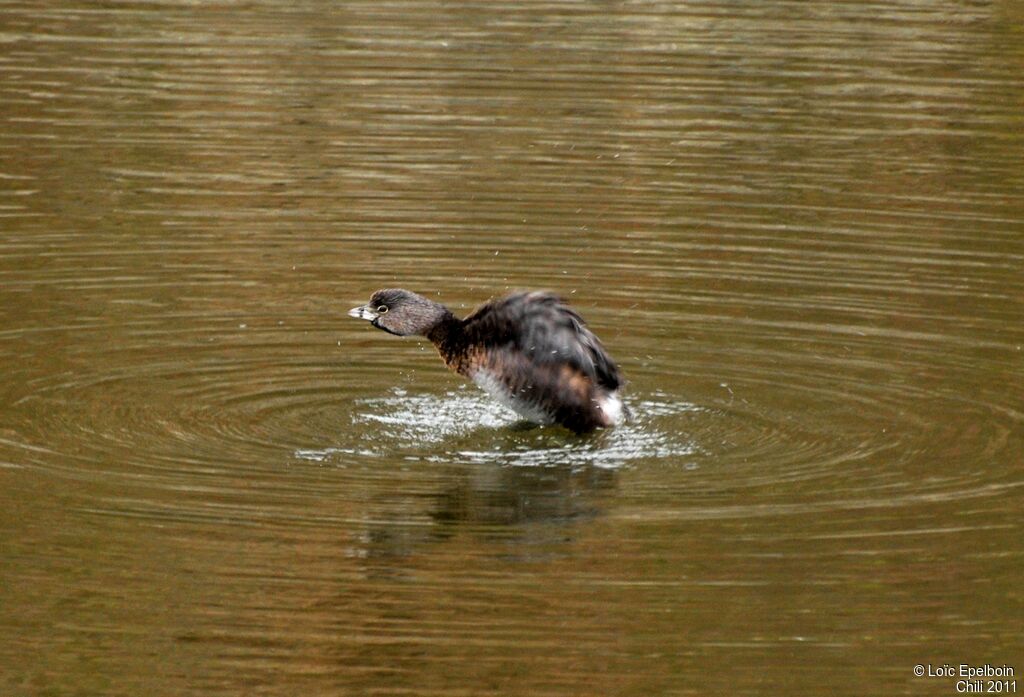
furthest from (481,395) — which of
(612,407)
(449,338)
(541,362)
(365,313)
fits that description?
(612,407)

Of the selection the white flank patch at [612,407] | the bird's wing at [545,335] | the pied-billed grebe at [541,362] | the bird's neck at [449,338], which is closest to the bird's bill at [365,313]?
the bird's neck at [449,338]

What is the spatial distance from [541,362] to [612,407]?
17.5 inches

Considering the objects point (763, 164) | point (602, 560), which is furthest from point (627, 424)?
point (763, 164)

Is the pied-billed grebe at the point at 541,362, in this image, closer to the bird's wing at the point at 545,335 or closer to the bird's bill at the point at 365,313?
the bird's wing at the point at 545,335

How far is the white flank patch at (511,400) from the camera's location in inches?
451

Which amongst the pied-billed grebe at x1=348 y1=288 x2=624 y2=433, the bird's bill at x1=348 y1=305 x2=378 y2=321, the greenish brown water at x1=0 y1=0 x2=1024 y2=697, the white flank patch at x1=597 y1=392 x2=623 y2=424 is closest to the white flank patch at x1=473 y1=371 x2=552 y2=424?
the pied-billed grebe at x1=348 y1=288 x2=624 y2=433

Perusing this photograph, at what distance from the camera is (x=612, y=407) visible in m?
11.4

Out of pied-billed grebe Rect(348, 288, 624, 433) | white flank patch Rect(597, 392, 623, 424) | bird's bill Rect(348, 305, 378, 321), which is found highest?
bird's bill Rect(348, 305, 378, 321)

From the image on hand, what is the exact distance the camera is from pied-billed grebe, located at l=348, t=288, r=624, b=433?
1134 centimetres

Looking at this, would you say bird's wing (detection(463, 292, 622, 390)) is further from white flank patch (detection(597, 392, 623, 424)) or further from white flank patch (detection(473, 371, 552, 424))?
white flank patch (detection(473, 371, 552, 424))

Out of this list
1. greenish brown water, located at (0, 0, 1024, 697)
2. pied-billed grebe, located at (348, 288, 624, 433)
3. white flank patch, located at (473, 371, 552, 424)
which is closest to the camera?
greenish brown water, located at (0, 0, 1024, 697)

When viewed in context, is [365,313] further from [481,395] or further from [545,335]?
[545,335]

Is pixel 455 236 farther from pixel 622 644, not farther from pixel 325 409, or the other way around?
pixel 622 644

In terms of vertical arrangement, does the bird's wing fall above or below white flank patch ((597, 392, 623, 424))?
above
